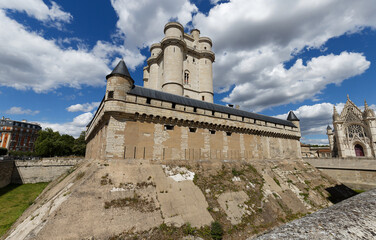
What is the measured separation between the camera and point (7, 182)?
24484 millimetres

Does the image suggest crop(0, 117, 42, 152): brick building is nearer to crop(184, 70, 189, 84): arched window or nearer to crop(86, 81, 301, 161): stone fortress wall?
crop(86, 81, 301, 161): stone fortress wall

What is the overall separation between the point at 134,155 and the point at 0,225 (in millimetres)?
10346

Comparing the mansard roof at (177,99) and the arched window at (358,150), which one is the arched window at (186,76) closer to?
the mansard roof at (177,99)

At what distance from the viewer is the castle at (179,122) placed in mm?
15688

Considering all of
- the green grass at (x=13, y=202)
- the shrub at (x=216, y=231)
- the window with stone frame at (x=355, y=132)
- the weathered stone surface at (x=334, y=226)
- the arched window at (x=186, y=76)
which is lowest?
the green grass at (x=13, y=202)

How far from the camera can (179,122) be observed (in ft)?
61.0

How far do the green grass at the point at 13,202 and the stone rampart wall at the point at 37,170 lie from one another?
1440 mm

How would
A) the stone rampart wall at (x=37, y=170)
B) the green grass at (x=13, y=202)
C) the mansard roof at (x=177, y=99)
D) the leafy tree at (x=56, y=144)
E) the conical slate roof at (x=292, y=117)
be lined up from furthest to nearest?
the leafy tree at (x=56, y=144)
the conical slate roof at (x=292, y=117)
the stone rampart wall at (x=37, y=170)
the mansard roof at (x=177, y=99)
the green grass at (x=13, y=202)

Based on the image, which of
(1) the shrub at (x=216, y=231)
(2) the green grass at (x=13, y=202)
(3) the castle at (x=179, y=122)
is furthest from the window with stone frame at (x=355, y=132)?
(2) the green grass at (x=13, y=202)

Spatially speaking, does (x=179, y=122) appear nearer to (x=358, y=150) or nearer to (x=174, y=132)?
(x=174, y=132)

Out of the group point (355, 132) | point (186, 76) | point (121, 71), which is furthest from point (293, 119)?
point (121, 71)

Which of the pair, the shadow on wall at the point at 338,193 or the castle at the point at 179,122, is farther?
the shadow on wall at the point at 338,193

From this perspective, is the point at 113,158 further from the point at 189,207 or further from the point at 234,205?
the point at 234,205

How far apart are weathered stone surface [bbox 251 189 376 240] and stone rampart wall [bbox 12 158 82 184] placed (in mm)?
35972
